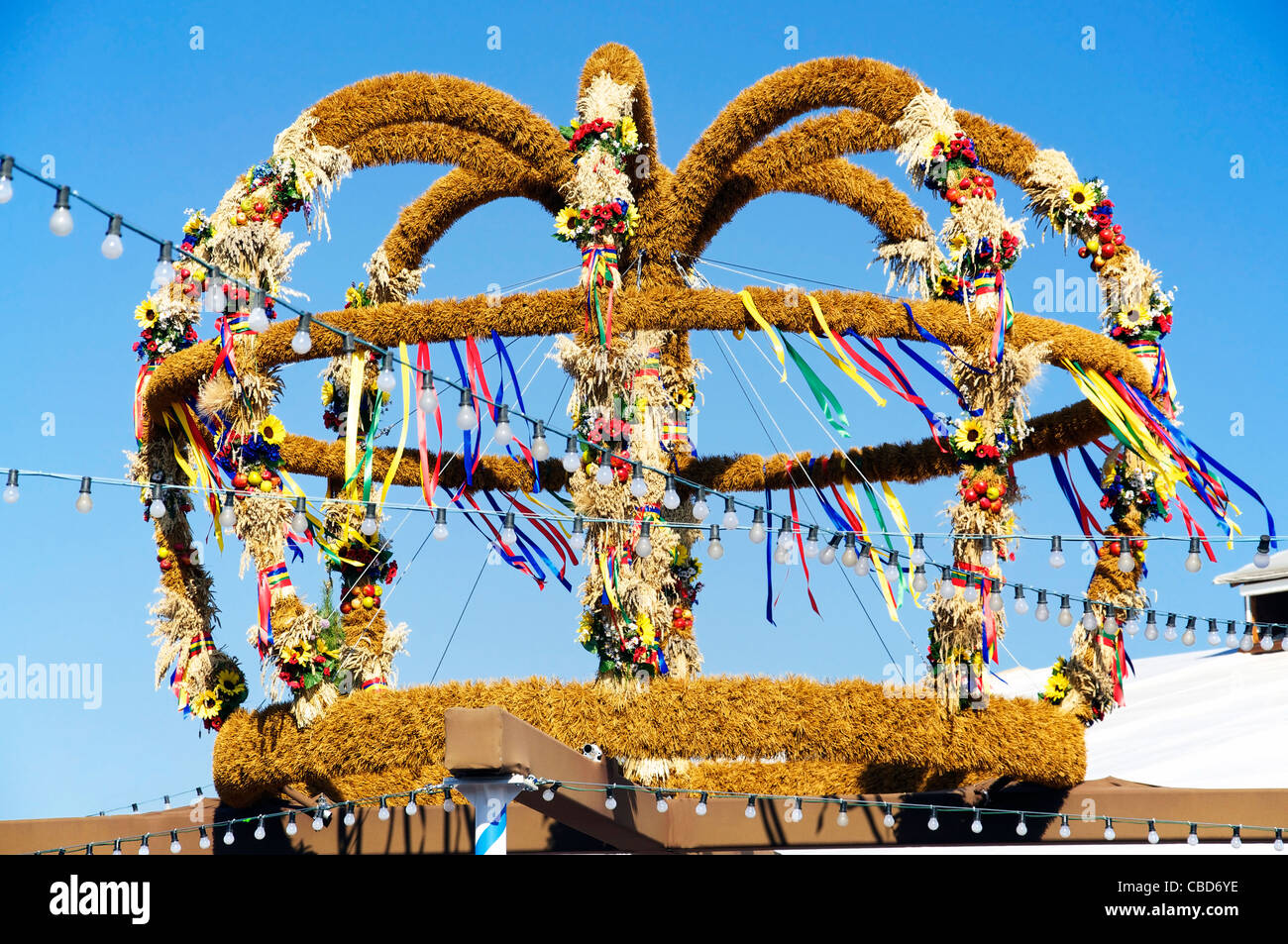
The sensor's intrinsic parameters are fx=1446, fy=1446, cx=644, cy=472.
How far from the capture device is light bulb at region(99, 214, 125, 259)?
5789 mm

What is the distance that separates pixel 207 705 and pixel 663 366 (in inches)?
198

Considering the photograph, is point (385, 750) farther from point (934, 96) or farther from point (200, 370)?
point (934, 96)

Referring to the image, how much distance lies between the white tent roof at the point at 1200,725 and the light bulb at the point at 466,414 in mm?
6932

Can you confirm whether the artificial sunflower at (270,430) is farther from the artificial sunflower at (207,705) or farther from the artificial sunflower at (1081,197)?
the artificial sunflower at (1081,197)

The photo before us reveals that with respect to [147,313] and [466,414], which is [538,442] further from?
[147,313]

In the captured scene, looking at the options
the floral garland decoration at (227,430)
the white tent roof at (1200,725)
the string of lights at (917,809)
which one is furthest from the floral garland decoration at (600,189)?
the white tent roof at (1200,725)

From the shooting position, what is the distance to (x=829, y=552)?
29.0ft

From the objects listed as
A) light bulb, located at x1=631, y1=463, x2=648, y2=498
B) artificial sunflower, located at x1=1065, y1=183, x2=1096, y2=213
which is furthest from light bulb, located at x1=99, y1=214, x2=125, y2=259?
artificial sunflower, located at x1=1065, y1=183, x2=1096, y2=213

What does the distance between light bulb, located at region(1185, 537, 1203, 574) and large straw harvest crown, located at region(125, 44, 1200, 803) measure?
4.50ft

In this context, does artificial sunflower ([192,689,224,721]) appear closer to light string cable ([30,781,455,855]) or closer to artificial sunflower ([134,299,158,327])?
light string cable ([30,781,455,855])

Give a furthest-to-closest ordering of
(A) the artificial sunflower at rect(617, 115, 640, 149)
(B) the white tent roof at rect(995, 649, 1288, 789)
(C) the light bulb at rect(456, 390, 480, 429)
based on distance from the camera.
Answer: (B) the white tent roof at rect(995, 649, 1288, 789)
(A) the artificial sunflower at rect(617, 115, 640, 149)
(C) the light bulb at rect(456, 390, 480, 429)

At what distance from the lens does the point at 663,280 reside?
13.0 m
